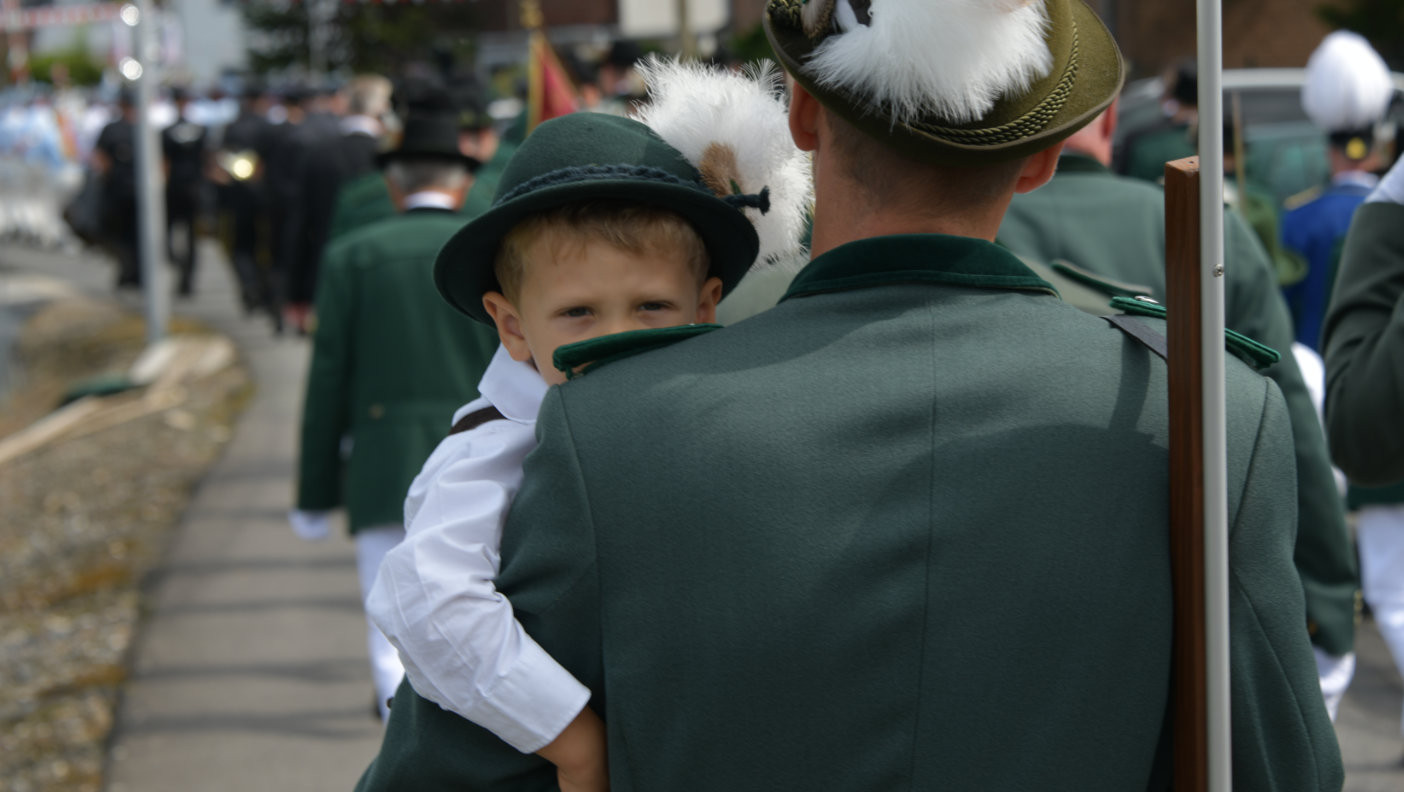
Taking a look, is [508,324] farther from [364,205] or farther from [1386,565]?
[364,205]

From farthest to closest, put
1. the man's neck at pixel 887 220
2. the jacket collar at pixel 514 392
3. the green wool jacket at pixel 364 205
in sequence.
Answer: the green wool jacket at pixel 364 205 < the jacket collar at pixel 514 392 < the man's neck at pixel 887 220

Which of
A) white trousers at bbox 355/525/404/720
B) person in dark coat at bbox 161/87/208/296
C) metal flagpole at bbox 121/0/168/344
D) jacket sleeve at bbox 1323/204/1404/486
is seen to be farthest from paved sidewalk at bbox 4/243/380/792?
person in dark coat at bbox 161/87/208/296

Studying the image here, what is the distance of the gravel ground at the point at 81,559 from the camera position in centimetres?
516

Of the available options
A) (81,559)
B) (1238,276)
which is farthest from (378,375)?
(81,559)

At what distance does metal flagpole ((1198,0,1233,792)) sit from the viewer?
1356 mm

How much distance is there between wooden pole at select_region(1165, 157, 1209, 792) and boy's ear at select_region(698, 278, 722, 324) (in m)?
0.74

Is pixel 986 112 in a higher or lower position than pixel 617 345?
higher

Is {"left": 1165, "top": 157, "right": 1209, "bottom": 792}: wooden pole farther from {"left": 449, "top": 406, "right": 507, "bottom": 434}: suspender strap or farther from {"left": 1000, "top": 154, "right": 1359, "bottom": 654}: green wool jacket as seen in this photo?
{"left": 1000, "top": 154, "right": 1359, "bottom": 654}: green wool jacket

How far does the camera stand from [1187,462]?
1400mm

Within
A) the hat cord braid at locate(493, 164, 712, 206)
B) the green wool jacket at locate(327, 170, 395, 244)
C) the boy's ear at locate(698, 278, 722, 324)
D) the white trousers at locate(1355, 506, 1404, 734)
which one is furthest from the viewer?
the green wool jacket at locate(327, 170, 395, 244)

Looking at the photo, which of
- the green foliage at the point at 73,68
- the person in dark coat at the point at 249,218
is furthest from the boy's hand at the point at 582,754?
the green foliage at the point at 73,68

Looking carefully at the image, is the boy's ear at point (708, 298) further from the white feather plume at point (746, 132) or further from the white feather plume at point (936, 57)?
the white feather plume at point (936, 57)

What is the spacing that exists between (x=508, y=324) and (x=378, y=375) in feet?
9.13

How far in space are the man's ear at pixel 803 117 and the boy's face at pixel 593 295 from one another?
1.24 feet
